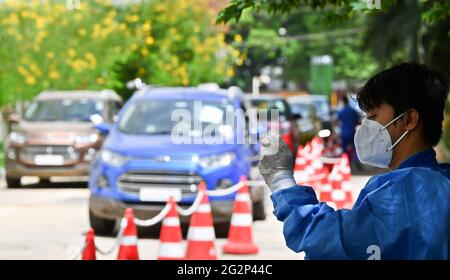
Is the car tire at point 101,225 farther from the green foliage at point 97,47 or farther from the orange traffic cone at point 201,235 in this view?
the green foliage at point 97,47

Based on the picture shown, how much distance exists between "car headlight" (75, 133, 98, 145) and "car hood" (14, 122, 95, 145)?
0.07m

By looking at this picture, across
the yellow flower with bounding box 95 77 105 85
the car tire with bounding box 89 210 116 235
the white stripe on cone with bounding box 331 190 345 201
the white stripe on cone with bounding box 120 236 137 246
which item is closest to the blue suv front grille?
the car tire with bounding box 89 210 116 235

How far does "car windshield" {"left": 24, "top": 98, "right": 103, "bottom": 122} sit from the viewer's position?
A: 71.7ft

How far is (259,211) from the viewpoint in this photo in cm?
1500

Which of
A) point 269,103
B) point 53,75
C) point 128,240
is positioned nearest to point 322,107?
point 53,75

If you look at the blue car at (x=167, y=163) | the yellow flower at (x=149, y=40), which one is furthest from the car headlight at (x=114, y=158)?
the yellow flower at (x=149, y=40)

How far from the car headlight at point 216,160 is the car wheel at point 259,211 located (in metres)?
1.53

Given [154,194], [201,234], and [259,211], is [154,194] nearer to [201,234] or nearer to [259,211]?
[259,211]

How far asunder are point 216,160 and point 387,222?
1015 cm

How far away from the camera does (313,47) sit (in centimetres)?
7775

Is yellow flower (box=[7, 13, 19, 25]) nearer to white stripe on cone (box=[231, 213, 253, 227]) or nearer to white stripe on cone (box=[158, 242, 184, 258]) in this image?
white stripe on cone (box=[231, 213, 253, 227])

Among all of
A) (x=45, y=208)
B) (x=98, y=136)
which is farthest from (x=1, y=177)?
(x=45, y=208)
